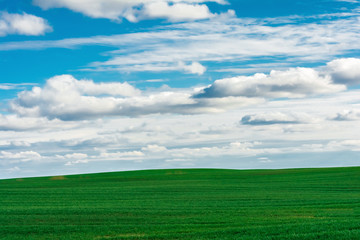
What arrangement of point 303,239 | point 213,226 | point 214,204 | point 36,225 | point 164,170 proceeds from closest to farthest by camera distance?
point 303,239, point 213,226, point 36,225, point 214,204, point 164,170

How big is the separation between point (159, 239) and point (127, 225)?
4584mm

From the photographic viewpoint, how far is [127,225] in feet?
78.4

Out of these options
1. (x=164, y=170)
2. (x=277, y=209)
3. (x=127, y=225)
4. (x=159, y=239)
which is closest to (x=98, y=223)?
(x=127, y=225)

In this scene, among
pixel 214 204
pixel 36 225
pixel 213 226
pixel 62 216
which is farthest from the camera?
pixel 214 204

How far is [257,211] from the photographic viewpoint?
93.4 feet

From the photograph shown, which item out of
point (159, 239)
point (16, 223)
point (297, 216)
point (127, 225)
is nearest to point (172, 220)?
point (127, 225)

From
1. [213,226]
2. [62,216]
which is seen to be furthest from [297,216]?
[62,216]

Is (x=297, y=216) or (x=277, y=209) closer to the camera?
(x=297, y=216)

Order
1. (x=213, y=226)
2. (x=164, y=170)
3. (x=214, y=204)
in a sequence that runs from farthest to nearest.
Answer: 1. (x=164, y=170)
2. (x=214, y=204)
3. (x=213, y=226)

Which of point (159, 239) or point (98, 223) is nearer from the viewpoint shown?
point (159, 239)

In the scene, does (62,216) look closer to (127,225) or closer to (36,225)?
(36,225)

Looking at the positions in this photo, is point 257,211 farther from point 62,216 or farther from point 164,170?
point 164,170

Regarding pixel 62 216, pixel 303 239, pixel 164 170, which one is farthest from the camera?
pixel 164 170

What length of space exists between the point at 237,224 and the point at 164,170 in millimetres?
78987
